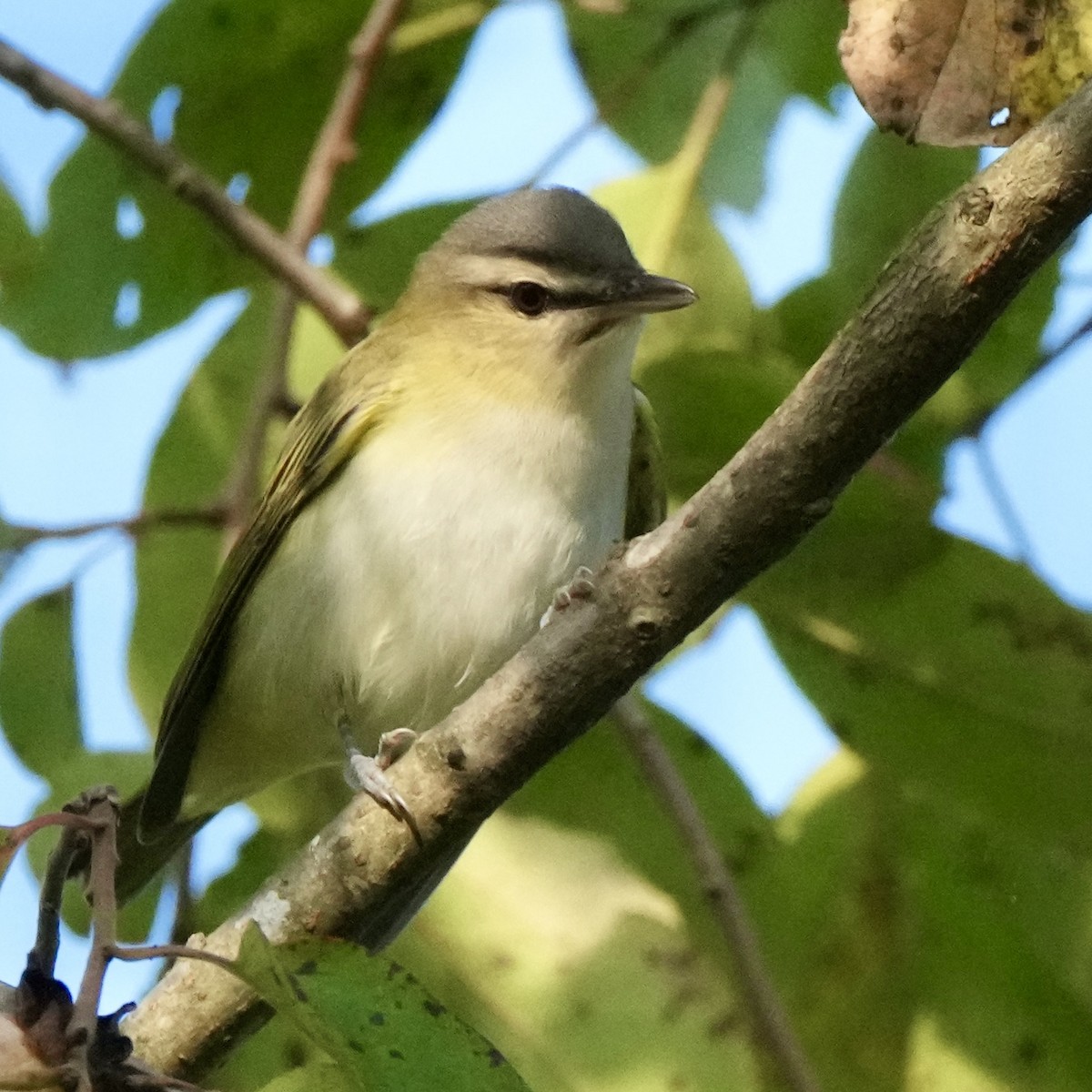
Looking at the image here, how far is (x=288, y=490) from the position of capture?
113 inches

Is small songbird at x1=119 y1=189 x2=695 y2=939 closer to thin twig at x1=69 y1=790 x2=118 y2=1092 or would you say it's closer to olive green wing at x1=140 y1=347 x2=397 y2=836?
olive green wing at x1=140 y1=347 x2=397 y2=836

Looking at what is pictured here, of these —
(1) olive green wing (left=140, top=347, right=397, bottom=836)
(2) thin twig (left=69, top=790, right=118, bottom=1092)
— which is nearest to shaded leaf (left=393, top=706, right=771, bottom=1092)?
(1) olive green wing (left=140, top=347, right=397, bottom=836)

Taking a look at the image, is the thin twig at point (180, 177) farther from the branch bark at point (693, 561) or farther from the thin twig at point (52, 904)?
the thin twig at point (52, 904)

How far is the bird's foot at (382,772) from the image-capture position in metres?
1.77

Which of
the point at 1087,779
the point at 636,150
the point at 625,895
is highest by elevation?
the point at 636,150

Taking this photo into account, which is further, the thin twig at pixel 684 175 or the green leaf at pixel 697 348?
the thin twig at pixel 684 175

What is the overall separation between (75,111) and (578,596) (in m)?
1.66

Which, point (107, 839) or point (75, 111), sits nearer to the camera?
point (107, 839)

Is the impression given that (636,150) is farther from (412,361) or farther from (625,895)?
(625,895)

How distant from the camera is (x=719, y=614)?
2.77 m

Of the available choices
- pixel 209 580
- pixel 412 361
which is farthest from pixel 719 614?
pixel 209 580

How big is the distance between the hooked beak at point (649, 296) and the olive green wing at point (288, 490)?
41 cm

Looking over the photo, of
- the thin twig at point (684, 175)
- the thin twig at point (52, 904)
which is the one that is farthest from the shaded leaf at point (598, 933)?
the thin twig at point (52, 904)

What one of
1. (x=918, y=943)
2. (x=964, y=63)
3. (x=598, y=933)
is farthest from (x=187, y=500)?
(x=964, y=63)
